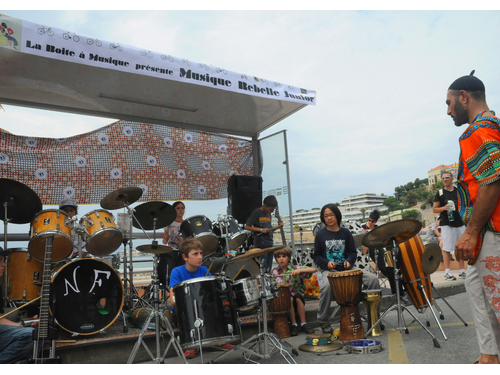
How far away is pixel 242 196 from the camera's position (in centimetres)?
790

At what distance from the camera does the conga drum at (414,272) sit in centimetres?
482

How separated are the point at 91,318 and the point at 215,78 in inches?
143

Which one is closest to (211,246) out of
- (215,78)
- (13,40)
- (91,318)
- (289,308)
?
(289,308)

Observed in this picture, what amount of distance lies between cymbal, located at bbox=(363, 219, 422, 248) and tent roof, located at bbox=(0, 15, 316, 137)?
2.90 m

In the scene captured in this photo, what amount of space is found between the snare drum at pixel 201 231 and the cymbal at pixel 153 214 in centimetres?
32

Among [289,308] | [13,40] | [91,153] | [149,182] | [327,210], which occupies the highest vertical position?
[13,40]

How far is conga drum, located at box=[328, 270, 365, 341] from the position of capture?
15.3 feet

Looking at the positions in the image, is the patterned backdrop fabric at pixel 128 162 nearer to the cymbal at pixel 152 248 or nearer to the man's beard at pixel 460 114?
the cymbal at pixel 152 248

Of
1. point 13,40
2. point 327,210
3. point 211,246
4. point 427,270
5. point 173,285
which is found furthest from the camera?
point 211,246

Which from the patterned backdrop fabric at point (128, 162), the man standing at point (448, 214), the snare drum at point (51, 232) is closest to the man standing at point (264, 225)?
the patterned backdrop fabric at point (128, 162)

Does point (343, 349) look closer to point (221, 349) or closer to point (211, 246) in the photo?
point (221, 349)

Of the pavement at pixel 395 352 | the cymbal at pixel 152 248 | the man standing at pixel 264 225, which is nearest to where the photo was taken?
the pavement at pixel 395 352

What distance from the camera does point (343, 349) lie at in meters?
4.34

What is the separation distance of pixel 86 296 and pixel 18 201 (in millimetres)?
1596
